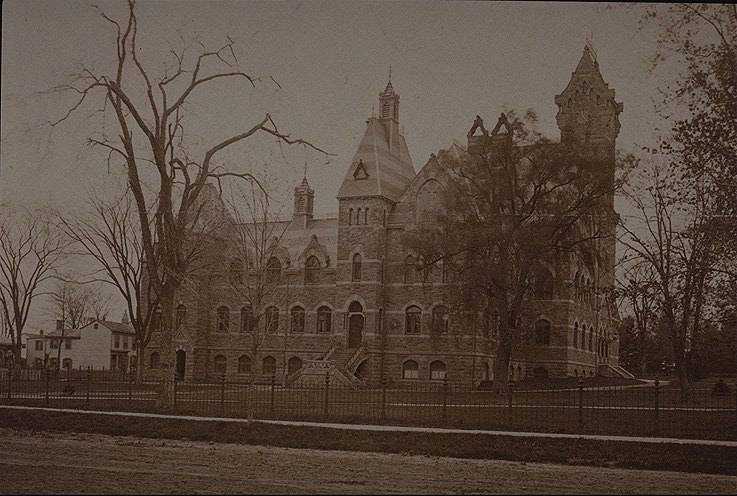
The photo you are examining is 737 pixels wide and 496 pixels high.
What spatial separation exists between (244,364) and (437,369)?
8.97 m

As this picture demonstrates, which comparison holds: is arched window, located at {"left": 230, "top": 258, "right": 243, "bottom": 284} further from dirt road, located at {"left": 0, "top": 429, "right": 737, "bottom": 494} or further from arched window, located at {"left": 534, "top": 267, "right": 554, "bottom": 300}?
dirt road, located at {"left": 0, "top": 429, "right": 737, "bottom": 494}

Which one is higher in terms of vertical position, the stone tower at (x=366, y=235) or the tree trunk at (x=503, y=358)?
the stone tower at (x=366, y=235)

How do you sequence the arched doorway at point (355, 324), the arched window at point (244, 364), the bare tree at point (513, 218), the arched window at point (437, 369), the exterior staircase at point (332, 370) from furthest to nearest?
the arched window at point (244, 364)
the arched doorway at point (355, 324)
the arched window at point (437, 369)
the exterior staircase at point (332, 370)
the bare tree at point (513, 218)

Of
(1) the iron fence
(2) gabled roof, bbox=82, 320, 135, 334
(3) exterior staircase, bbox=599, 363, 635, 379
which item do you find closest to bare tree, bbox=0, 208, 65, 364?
(1) the iron fence

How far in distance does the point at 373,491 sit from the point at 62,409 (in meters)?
11.4

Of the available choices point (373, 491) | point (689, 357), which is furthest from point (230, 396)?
point (373, 491)

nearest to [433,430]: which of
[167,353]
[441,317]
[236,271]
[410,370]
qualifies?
[167,353]

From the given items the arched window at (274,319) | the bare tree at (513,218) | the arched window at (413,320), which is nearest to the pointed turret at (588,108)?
the bare tree at (513,218)

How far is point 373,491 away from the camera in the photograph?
31.2 feet

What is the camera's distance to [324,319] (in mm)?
36406

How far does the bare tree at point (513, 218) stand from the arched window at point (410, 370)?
293 inches

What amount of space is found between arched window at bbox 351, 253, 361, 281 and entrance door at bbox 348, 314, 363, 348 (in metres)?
1.56

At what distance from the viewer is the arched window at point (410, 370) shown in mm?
32594

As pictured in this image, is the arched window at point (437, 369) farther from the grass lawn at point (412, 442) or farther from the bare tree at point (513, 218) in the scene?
the grass lawn at point (412, 442)
